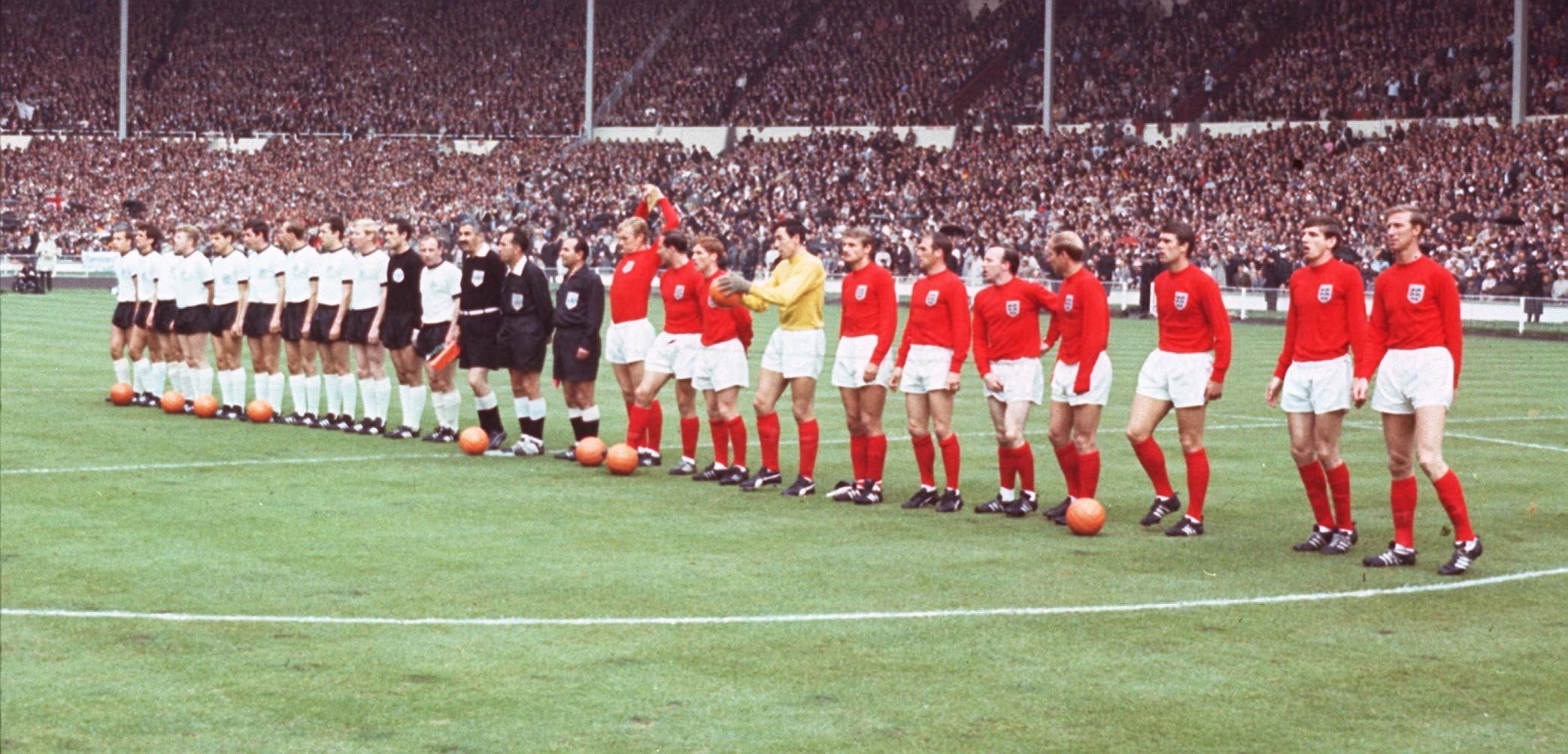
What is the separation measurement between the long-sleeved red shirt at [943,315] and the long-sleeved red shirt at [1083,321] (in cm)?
74

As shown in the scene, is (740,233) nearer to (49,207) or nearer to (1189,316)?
(49,207)

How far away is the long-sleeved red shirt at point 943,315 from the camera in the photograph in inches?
501

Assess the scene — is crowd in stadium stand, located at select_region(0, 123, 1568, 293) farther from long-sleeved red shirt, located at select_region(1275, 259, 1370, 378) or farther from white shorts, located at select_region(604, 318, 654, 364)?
long-sleeved red shirt, located at select_region(1275, 259, 1370, 378)

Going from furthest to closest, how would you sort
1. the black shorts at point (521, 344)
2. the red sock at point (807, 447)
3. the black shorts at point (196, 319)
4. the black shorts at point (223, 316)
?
1. the black shorts at point (196, 319)
2. the black shorts at point (223, 316)
3. the black shorts at point (521, 344)
4. the red sock at point (807, 447)

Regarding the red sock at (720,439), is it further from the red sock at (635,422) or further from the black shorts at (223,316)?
the black shorts at (223,316)

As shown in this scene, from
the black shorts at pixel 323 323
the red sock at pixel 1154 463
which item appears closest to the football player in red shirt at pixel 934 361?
the red sock at pixel 1154 463

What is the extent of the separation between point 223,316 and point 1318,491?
39.4 feet

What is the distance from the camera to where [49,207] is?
204 feet

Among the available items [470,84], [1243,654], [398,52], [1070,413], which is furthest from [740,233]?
[1243,654]

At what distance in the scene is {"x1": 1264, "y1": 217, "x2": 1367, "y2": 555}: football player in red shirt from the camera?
35.6 ft

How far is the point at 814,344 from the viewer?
1345cm

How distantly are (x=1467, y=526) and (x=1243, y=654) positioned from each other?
286 cm

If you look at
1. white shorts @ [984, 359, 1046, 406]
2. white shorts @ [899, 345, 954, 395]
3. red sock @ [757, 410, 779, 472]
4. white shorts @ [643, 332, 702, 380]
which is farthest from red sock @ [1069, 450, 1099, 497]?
white shorts @ [643, 332, 702, 380]

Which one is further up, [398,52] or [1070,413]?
[398,52]
